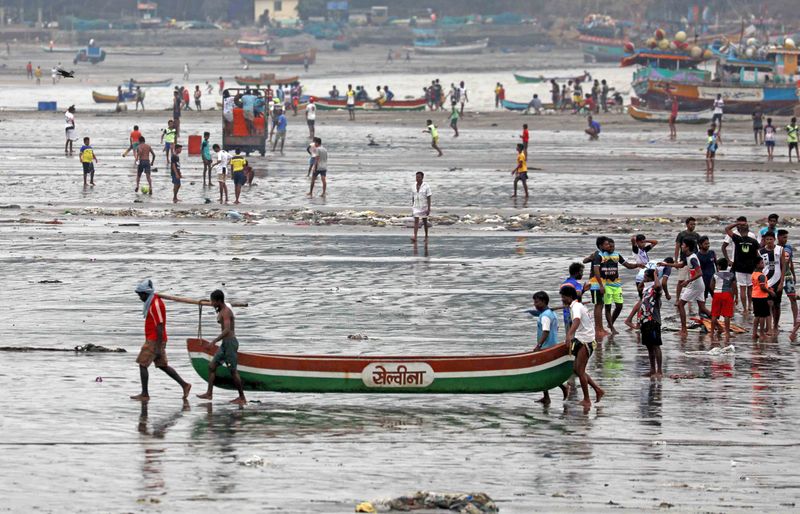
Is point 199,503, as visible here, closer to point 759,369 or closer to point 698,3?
point 759,369

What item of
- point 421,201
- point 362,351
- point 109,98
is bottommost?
point 362,351

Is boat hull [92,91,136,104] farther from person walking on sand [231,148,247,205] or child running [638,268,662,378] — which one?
child running [638,268,662,378]

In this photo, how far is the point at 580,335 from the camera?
635 inches

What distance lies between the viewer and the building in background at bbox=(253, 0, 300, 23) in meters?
165

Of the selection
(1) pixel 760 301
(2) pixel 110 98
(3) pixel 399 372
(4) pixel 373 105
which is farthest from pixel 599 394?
(2) pixel 110 98

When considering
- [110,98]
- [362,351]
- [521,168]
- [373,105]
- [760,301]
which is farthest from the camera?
[110,98]

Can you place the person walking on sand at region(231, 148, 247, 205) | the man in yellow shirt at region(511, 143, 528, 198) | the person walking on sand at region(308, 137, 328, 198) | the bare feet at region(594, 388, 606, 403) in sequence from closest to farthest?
the bare feet at region(594, 388, 606, 403) → the person walking on sand at region(231, 148, 247, 205) → the man in yellow shirt at region(511, 143, 528, 198) → the person walking on sand at region(308, 137, 328, 198)

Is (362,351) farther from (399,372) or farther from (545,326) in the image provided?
(545,326)

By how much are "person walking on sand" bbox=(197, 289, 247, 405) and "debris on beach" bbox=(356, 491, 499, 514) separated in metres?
3.78

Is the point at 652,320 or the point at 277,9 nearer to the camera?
the point at 652,320

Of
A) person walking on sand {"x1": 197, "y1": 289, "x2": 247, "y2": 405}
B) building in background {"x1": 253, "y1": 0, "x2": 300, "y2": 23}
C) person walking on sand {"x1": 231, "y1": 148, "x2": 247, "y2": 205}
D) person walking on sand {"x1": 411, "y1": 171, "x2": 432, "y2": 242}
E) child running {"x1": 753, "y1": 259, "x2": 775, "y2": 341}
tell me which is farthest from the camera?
building in background {"x1": 253, "y1": 0, "x2": 300, "y2": 23}

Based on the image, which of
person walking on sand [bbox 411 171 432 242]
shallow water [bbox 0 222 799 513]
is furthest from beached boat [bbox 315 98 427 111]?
shallow water [bbox 0 222 799 513]

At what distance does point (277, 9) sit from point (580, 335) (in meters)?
153

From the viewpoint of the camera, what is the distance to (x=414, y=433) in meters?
15.5
